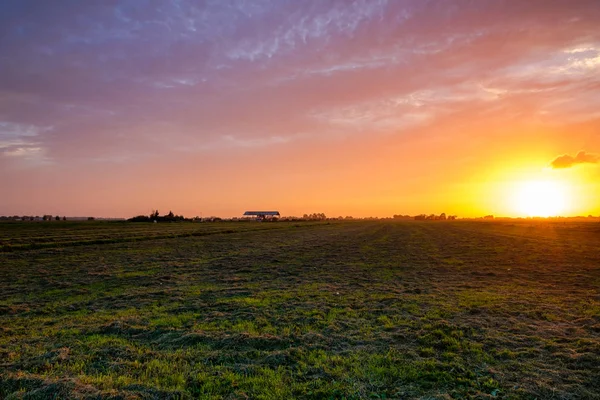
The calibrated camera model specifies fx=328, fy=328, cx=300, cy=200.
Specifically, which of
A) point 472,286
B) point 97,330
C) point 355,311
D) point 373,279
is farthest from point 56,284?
Result: point 472,286

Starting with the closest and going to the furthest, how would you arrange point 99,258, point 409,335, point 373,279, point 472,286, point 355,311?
point 409,335 < point 355,311 < point 472,286 < point 373,279 < point 99,258

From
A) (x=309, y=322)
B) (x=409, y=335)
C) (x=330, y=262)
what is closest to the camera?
(x=409, y=335)

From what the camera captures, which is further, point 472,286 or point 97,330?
point 472,286

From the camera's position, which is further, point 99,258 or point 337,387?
point 99,258

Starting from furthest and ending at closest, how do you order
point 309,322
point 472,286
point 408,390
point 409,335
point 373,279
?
1. point 373,279
2. point 472,286
3. point 309,322
4. point 409,335
5. point 408,390

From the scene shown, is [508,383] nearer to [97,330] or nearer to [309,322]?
[309,322]

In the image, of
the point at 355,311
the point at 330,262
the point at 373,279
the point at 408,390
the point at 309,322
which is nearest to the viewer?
the point at 408,390

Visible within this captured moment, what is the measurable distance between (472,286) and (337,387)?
12.5 metres

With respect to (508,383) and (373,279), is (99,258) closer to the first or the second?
(373,279)

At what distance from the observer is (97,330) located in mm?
9766

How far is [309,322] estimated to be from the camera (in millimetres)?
10453

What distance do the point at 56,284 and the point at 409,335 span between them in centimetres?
1749

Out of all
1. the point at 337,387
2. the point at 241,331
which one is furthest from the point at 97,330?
the point at 337,387

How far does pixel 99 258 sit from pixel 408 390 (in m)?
27.2
